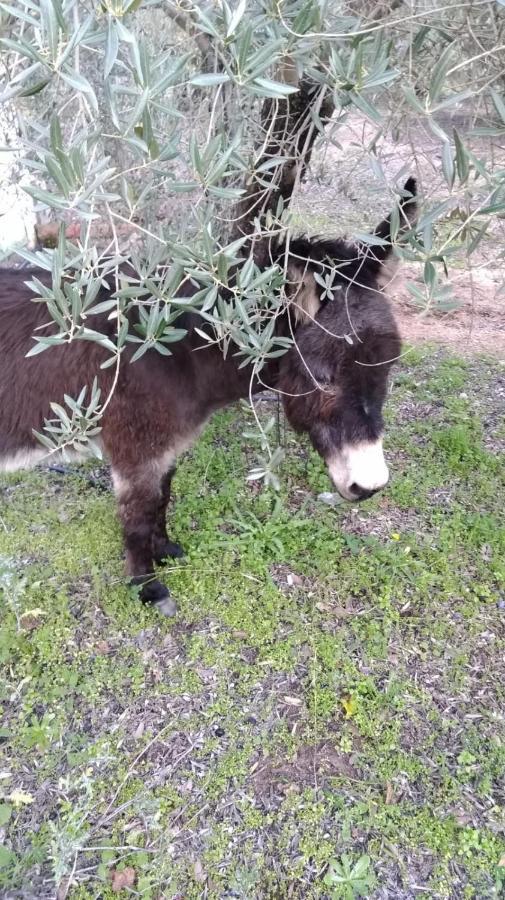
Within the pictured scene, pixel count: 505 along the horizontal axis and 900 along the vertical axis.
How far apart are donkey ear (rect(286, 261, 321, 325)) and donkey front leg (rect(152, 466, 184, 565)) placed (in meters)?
0.99

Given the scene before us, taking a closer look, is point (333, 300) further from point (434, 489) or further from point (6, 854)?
point (6, 854)

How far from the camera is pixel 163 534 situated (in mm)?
2832

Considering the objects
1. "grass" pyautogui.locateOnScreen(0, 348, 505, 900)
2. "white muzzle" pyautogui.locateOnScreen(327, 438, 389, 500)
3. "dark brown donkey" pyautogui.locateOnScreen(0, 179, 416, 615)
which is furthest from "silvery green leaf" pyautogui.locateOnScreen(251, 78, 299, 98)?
"grass" pyautogui.locateOnScreen(0, 348, 505, 900)

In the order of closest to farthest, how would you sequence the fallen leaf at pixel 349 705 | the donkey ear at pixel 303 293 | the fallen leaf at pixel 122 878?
the fallen leaf at pixel 122 878 < the donkey ear at pixel 303 293 < the fallen leaf at pixel 349 705

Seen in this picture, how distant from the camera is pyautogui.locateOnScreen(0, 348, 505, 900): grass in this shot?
179cm

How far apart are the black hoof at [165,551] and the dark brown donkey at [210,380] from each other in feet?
0.58

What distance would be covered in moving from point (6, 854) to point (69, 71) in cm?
221

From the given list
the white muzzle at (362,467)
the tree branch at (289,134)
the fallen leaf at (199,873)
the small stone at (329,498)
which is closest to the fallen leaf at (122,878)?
the fallen leaf at (199,873)

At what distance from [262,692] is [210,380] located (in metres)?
1.35

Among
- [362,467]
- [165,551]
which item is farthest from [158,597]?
[362,467]

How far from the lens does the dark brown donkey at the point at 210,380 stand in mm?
2047

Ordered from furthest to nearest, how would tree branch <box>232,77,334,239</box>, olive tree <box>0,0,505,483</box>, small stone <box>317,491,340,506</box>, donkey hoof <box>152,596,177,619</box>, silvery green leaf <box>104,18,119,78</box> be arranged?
small stone <box>317,491,340,506</box> < donkey hoof <box>152,596,177,619</box> < tree branch <box>232,77,334,239</box> < olive tree <box>0,0,505,483</box> < silvery green leaf <box>104,18,119,78</box>

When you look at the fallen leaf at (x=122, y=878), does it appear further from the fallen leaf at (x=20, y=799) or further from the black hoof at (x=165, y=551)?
the black hoof at (x=165, y=551)

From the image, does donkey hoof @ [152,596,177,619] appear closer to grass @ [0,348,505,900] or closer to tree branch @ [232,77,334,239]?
grass @ [0,348,505,900]
